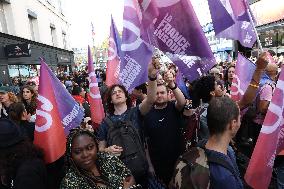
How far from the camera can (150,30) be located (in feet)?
10.5

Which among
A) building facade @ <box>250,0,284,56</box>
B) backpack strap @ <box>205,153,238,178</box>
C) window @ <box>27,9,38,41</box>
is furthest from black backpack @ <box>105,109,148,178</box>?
building facade @ <box>250,0,284,56</box>

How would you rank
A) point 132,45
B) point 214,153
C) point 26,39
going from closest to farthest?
point 214,153 → point 132,45 → point 26,39

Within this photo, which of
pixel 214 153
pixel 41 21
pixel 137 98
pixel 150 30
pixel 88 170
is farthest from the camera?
pixel 41 21

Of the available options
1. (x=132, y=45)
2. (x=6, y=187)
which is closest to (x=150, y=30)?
(x=132, y=45)

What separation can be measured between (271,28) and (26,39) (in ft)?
70.2

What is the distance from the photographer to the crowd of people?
6.53ft

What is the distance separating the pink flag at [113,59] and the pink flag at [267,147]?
2.95 meters

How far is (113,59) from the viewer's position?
561cm

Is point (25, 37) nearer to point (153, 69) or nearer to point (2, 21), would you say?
point (2, 21)


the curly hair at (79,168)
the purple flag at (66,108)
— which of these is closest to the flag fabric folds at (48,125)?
the curly hair at (79,168)

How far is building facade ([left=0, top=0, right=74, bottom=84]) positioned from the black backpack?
1225cm

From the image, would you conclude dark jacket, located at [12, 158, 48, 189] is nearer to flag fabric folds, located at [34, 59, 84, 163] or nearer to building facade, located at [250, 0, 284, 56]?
flag fabric folds, located at [34, 59, 84, 163]

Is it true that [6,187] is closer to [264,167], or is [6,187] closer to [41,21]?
[264,167]

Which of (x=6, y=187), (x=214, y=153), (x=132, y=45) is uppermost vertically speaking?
(x=132, y=45)
